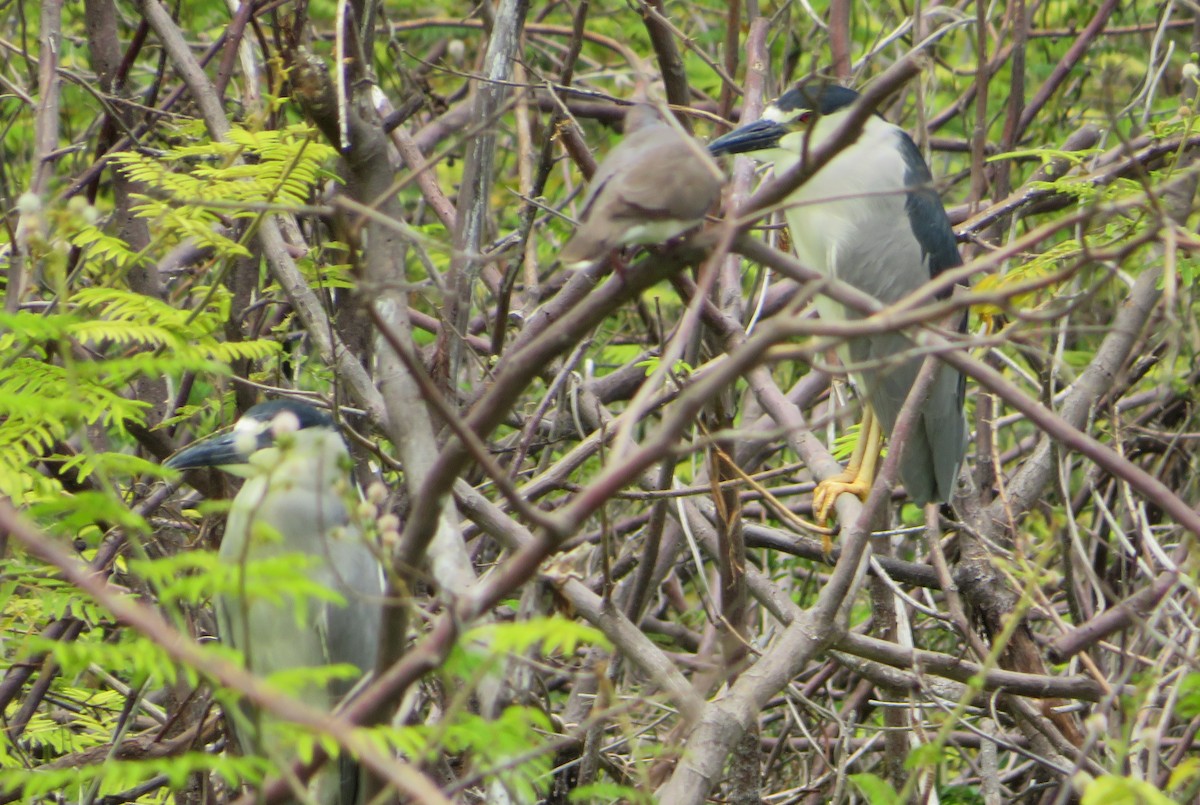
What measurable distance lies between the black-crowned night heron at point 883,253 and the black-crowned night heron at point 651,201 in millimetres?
1856

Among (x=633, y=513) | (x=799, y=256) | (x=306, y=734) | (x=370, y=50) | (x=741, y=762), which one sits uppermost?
(x=370, y=50)

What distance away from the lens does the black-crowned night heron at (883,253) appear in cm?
377

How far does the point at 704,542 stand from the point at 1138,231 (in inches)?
48.3

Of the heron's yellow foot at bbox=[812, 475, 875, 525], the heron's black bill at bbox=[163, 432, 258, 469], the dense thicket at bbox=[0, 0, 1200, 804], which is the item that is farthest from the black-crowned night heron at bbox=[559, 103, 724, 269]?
the heron's yellow foot at bbox=[812, 475, 875, 525]

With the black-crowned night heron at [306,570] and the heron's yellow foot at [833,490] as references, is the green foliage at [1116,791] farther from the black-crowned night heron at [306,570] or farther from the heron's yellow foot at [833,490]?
the heron's yellow foot at [833,490]

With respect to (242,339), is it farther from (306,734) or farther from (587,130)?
(587,130)

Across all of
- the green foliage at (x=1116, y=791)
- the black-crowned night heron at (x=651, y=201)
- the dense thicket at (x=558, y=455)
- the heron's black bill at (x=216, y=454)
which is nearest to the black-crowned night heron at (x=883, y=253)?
the dense thicket at (x=558, y=455)

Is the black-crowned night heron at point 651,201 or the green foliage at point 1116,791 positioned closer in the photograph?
the green foliage at point 1116,791

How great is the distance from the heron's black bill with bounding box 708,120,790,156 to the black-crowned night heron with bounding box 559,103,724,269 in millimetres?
1544

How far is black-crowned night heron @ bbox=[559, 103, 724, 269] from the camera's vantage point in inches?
69.2

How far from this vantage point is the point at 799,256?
413 centimetres

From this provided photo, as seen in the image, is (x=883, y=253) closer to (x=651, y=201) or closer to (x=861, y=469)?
(x=861, y=469)

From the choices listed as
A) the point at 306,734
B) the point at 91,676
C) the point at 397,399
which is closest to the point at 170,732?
the point at 91,676

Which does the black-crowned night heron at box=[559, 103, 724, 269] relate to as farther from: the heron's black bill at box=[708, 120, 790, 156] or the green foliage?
the heron's black bill at box=[708, 120, 790, 156]
